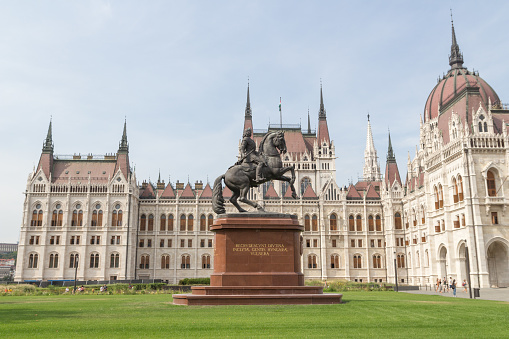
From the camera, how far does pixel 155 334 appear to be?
1156 centimetres

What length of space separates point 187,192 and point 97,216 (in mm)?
15654

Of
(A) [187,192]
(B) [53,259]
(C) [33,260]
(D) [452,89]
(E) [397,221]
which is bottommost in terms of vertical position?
(C) [33,260]

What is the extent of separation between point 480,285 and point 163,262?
49.8 metres

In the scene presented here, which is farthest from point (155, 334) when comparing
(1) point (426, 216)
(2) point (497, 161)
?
(1) point (426, 216)

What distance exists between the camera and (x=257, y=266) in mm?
20359

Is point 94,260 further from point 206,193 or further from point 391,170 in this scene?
point 391,170

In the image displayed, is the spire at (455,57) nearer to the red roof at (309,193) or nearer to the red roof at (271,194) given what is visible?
the red roof at (309,193)

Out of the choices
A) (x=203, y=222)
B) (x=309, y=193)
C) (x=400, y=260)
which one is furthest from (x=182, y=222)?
(x=400, y=260)

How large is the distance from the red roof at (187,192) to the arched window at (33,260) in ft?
82.5

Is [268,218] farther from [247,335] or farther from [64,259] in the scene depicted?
[64,259]

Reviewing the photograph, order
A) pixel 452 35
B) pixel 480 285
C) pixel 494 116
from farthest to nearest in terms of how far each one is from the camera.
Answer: pixel 452 35 < pixel 494 116 < pixel 480 285

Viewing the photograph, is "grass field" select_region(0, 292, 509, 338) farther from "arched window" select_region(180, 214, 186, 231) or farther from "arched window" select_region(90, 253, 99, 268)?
"arched window" select_region(180, 214, 186, 231)

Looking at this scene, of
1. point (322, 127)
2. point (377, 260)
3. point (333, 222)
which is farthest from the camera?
point (322, 127)

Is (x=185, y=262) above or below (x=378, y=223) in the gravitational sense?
below
